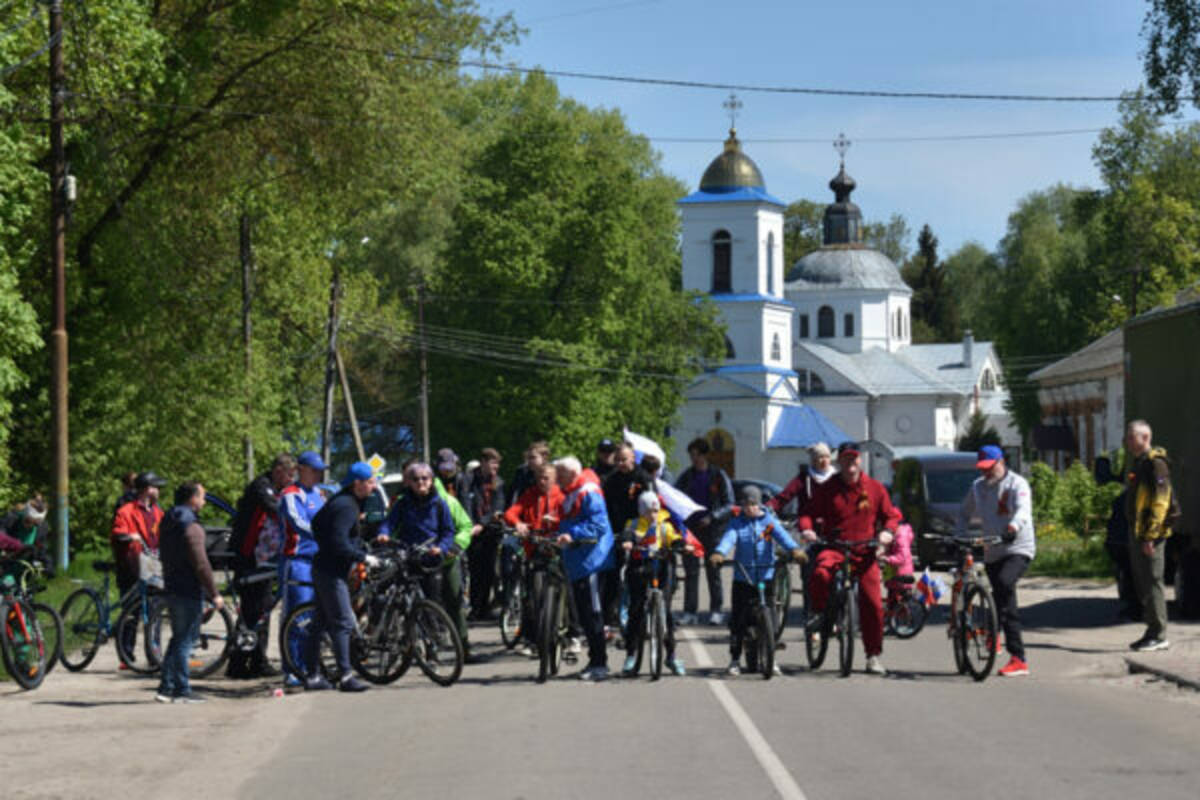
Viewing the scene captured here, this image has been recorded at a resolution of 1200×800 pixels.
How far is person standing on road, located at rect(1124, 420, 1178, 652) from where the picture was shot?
57.6 ft

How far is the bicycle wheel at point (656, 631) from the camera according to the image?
1590cm

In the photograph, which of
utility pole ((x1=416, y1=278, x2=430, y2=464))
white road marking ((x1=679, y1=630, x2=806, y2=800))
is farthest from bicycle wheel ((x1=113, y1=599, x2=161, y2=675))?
utility pole ((x1=416, y1=278, x2=430, y2=464))

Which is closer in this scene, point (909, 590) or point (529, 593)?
point (529, 593)

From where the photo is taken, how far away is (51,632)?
16703mm

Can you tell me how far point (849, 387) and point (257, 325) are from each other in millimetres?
90954

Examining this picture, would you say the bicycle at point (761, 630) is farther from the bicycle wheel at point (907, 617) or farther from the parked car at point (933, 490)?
the parked car at point (933, 490)

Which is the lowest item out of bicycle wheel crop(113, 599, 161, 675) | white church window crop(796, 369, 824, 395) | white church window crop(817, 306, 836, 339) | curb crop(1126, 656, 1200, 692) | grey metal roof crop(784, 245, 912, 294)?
curb crop(1126, 656, 1200, 692)

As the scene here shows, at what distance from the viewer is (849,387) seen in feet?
420

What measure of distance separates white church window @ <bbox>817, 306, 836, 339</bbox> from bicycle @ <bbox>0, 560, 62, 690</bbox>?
396ft

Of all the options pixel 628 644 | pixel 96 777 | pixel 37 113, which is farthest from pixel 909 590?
pixel 37 113

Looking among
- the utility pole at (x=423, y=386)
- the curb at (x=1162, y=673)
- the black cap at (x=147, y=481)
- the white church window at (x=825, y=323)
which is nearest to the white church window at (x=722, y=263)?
the white church window at (x=825, y=323)

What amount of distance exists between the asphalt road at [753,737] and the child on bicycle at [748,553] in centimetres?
37

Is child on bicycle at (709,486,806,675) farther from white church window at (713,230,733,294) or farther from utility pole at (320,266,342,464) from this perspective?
white church window at (713,230,733,294)

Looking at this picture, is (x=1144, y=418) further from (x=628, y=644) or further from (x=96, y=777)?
(x=96, y=777)
